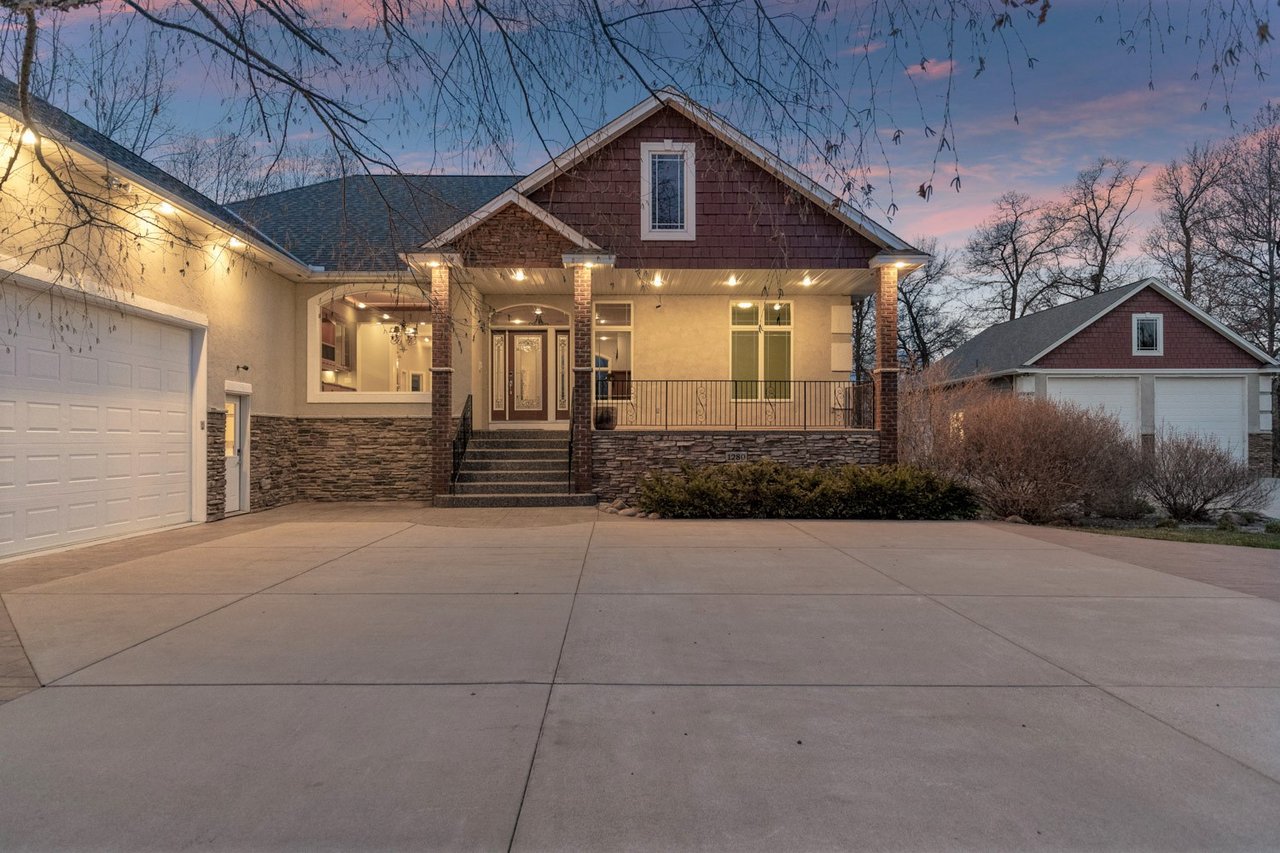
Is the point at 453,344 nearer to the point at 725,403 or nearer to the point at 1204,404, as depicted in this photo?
the point at 725,403

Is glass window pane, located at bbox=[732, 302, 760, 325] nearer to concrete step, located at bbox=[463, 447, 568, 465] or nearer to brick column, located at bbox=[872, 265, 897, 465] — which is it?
brick column, located at bbox=[872, 265, 897, 465]

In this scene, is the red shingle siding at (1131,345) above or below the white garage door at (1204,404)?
above

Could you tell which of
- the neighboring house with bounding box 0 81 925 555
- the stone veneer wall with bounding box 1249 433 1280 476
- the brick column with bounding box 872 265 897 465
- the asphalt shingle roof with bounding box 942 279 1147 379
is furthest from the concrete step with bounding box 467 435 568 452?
the stone veneer wall with bounding box 1249 433 1280 476

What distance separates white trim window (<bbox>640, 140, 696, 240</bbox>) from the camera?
518 inches

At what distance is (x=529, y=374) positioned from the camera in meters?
15.4

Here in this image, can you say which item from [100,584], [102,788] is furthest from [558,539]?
[102,788]

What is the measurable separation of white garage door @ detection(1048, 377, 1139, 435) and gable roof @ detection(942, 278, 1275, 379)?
1.25 m

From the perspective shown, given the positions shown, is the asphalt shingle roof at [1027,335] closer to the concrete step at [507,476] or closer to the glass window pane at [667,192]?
the glass window pane at [667,192]

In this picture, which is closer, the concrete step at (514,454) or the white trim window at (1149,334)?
the concrete step at (514,454)

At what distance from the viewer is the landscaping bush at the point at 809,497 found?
1094 centimetres

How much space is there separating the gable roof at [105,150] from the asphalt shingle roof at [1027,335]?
19.0 m

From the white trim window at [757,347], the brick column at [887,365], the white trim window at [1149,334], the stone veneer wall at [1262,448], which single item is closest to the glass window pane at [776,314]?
the white trim window at [757,347]

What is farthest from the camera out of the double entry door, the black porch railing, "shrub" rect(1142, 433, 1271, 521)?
the double entry door

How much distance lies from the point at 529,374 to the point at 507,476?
3.28 metres
